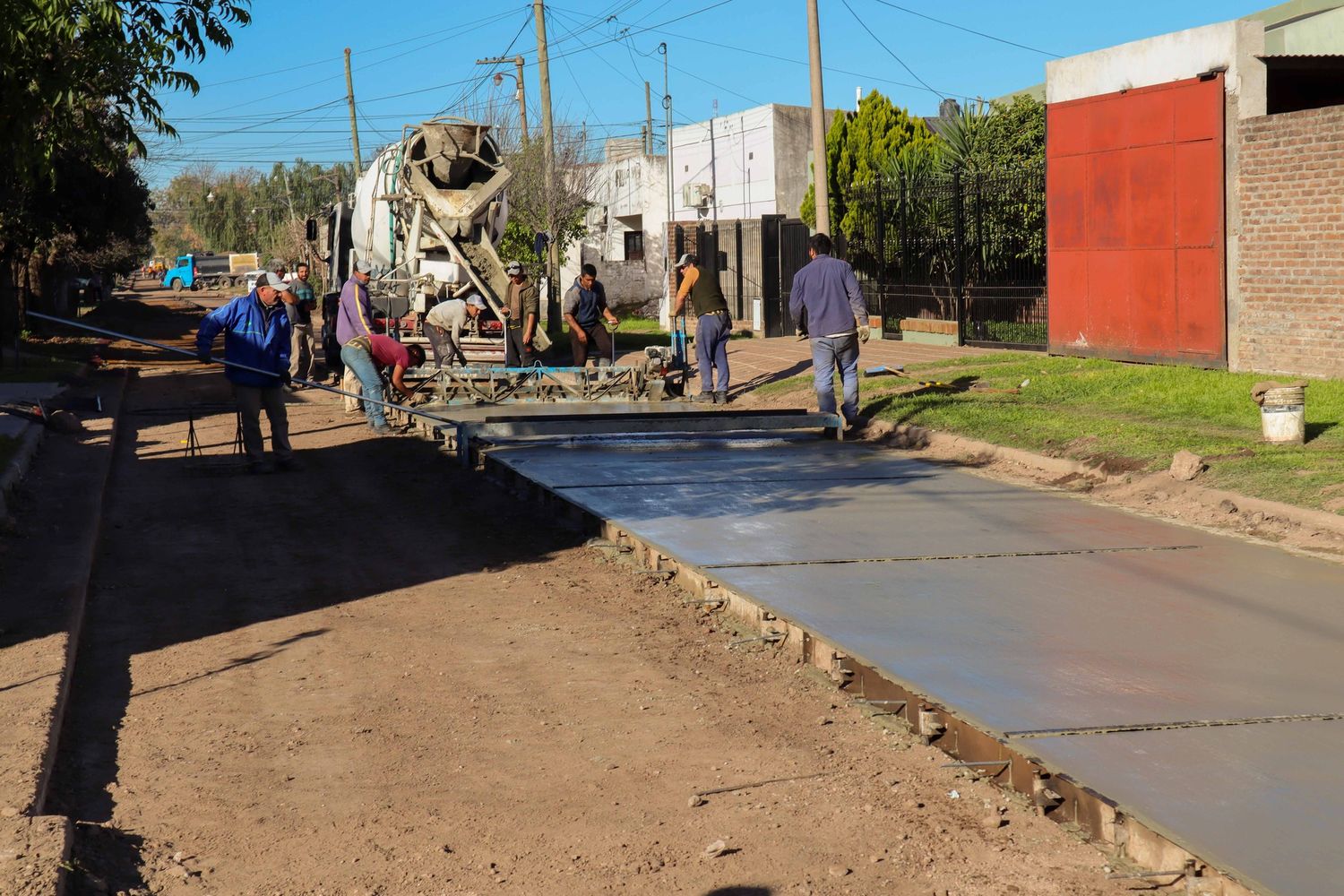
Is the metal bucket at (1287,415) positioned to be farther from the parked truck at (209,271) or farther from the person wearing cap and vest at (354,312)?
the parked truck at (209,271)

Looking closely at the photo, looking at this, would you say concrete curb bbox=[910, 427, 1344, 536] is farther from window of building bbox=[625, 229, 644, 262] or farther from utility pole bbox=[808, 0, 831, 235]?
window of building bbox=[625, 229, 644, 262]

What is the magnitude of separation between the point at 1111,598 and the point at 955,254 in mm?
16394

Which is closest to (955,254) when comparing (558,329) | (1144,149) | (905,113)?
(1144,149)

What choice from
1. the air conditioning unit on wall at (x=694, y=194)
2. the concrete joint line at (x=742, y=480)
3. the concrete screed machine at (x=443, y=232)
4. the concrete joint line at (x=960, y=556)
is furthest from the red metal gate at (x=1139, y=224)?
the air conditioning unit on wall at (x=694, y=194)

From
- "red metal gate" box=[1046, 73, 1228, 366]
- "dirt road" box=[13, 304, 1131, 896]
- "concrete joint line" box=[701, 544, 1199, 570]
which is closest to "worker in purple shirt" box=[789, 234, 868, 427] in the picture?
"red metal gate" box=[1046, 73, 1228, 366]

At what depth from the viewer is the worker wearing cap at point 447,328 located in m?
16.9

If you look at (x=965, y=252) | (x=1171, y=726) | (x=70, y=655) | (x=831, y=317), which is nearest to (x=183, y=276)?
(x=965, y=252)

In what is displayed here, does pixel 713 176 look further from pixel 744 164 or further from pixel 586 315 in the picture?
pixel 586 315

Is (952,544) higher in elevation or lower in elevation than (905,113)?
lower

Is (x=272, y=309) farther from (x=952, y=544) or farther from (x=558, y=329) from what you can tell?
(x=558, y=329)

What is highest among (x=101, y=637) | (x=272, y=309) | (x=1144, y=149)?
(x=1144, y=149)

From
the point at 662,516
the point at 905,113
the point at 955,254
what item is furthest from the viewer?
the point at 905,113

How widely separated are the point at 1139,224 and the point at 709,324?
530 centimetres

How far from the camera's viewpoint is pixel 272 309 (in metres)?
12.6
